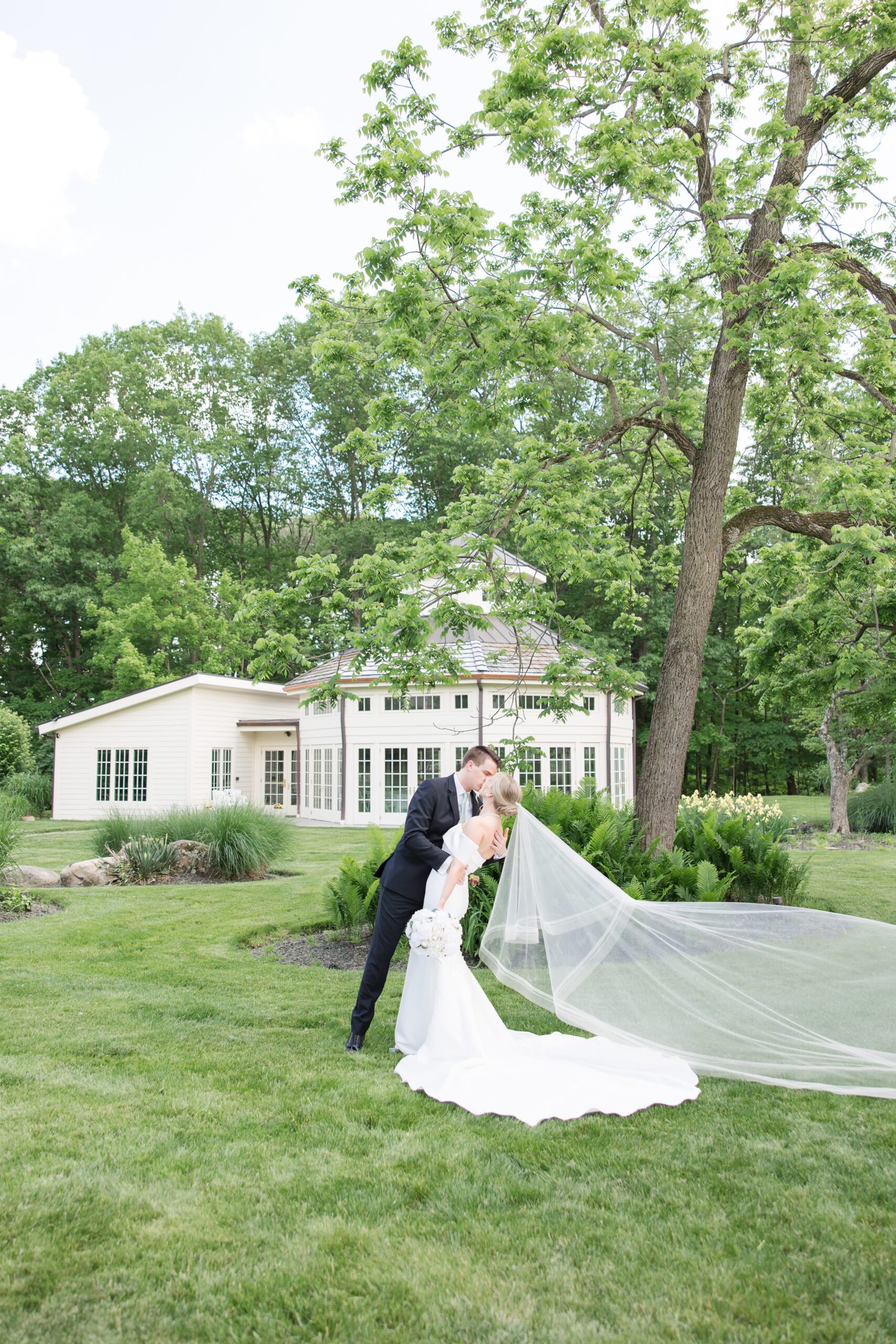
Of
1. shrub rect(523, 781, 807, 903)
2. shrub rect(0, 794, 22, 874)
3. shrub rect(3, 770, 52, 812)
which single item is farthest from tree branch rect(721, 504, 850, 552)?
shrub rect(3, 770, 52, 812)

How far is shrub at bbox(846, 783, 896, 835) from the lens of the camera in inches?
930

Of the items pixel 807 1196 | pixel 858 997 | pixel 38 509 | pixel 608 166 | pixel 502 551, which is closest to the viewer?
pixel 807 1196

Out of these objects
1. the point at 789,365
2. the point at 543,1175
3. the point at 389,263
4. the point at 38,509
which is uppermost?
the point at 38,509

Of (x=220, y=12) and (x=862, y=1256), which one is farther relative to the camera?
(x=220, y=12)

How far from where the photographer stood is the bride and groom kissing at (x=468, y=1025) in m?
4.81

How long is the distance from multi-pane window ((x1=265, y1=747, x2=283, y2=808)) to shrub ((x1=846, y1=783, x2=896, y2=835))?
1702 centimetres

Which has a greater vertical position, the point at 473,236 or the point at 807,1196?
the point at 473,236

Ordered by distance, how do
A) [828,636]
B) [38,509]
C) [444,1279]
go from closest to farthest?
[444,1279] → [828,636] → [38,509]

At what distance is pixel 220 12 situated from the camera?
1231 cm

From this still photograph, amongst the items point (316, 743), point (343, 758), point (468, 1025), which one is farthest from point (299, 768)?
point (468, 1025)

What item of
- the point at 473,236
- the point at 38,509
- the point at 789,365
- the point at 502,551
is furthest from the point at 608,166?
the point at 38,509

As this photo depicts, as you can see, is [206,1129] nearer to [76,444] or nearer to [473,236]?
[473,236]

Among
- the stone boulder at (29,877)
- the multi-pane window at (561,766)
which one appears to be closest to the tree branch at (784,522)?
the stone boulder at (29,877)

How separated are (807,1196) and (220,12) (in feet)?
50.0
